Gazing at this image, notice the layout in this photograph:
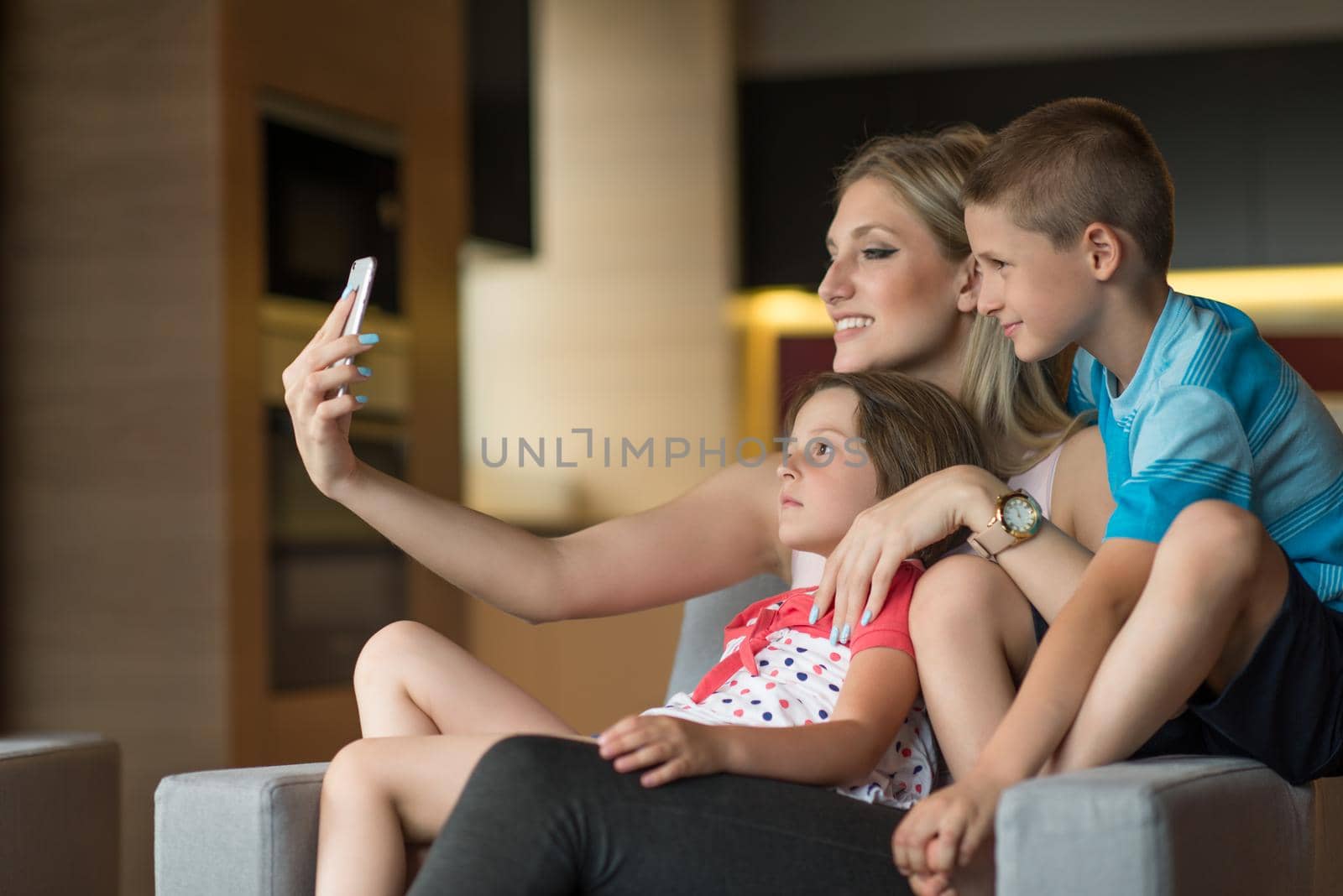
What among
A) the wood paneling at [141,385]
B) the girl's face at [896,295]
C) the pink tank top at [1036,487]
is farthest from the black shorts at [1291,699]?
the wood paneling at [141,385]

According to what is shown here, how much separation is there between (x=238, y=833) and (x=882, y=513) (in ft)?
1.98

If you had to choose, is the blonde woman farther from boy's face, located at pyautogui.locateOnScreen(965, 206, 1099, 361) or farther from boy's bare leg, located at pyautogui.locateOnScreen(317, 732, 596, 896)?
boy's face, located at pyautogui.locateOnScreen(965, 206, 1099, 361)

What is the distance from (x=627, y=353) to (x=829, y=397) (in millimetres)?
3706

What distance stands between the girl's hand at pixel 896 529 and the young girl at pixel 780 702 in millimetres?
24

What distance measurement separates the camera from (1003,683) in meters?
1.24

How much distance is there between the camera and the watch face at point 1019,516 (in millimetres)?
1312

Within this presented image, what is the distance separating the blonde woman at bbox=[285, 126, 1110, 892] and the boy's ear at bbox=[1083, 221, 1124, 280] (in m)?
0.21

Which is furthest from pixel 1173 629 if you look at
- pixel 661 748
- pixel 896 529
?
pixel 661 748

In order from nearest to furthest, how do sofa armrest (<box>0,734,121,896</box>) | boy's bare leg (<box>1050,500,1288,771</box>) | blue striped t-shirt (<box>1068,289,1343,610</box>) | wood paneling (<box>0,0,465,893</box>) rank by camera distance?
boy's bare leg (<box>1050,500,1288,771</box>), blue striped t-shirt (<box>1068,289,1343,610</box>), sofa armrest (<box>0,734,121,896</box>), wood paneling (<box>0,0,465,893</box>)

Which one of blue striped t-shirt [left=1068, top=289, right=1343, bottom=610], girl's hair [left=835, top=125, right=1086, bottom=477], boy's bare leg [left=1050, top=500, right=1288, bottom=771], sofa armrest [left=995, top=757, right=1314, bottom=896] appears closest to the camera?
sofa armrest [left=995, top=757, right=1314, bottom=896]

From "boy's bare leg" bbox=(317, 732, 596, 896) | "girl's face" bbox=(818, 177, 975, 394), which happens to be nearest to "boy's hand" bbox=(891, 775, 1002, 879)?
"boy's bare leg" bbox=(317, 732, 596, 896)

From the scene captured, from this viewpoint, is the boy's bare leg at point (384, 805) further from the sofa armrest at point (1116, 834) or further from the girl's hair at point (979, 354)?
the girl's hair at point (979, 354)

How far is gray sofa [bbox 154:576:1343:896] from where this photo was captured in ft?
3.32

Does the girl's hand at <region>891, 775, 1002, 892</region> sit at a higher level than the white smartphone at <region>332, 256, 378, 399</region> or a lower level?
lower
